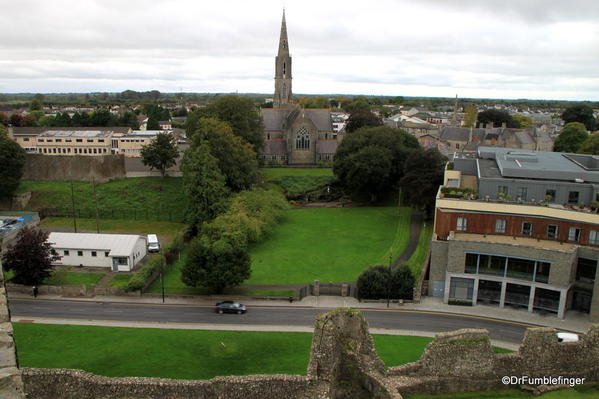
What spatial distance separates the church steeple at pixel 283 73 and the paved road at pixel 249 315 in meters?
91.4

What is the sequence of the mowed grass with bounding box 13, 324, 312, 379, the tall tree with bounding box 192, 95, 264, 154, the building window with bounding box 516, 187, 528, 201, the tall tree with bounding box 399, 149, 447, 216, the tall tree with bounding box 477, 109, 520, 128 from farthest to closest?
the tall tree with bounding box 477, 109, 520, 128, the tall tree with bounding box 192, 95, 264, 154, the tall tree with bounding box 399, 149, 447, 216, the building window with bounding box 516, 187, 528, 201, the mowed grass with bounding box 13, 324, 312, 379

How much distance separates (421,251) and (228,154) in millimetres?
25581

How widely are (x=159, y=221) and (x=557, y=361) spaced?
149 feet

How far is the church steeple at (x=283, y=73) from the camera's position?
11512 centimetres

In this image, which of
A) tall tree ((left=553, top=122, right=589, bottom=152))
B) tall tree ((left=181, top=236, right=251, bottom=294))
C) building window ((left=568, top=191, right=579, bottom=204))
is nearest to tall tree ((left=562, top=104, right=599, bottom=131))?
tall tree ((left=553, top=122, right=589, bottom=152))

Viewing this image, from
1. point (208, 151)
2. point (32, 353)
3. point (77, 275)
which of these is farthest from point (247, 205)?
point (32, 353)

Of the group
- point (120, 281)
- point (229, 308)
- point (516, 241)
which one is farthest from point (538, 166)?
point (120, 281)

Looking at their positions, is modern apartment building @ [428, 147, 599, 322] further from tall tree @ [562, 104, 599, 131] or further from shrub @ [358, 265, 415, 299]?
tall tree @ [562, 104, 599, 131]

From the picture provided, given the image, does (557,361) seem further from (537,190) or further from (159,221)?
(159,221)

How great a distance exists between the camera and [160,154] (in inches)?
2633

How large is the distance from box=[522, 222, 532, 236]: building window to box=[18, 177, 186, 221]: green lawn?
37.8 meters

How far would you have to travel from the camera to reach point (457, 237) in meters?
34.7

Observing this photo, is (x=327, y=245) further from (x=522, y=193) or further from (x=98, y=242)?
(x=98, y=242)

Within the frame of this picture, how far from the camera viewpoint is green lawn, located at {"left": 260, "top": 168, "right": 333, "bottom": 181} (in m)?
80.6
